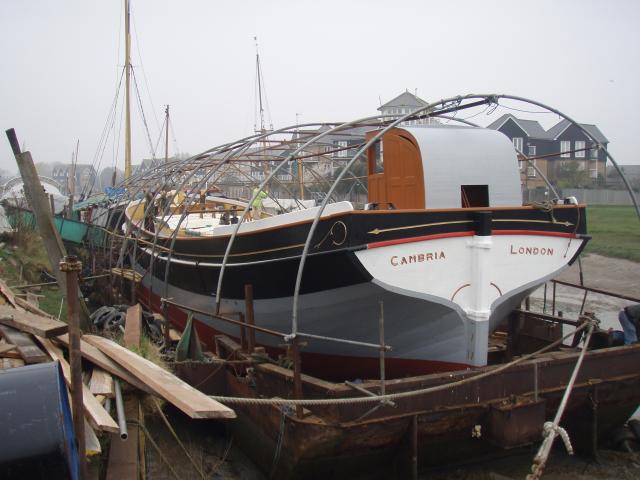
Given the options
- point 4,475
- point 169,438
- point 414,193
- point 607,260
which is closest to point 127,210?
point 169,438

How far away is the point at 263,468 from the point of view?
24.6ft

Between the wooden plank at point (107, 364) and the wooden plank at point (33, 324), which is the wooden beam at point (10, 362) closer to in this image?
the wooden plank at point (33, 324)

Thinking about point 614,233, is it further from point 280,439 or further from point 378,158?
point 280,439

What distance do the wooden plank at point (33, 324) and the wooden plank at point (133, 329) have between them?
2005 mm

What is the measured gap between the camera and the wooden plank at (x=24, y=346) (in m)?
5.18

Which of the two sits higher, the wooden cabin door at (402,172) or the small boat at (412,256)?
the wooden cabin door at (402,172)

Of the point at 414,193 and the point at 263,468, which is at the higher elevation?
the point at 414,193

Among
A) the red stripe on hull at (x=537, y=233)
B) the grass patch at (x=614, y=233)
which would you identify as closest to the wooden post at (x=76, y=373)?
the red stripe on hull at (x=537, y=233)

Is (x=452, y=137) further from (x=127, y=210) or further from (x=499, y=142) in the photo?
(x=127, y=210)

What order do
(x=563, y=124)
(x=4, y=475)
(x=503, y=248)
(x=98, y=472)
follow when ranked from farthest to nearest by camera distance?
(x=563, y=124), (x=503, y=248), (x=98, y=472), (x=4, y=475)

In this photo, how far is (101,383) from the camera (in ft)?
17.5

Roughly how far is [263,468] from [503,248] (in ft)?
14.0

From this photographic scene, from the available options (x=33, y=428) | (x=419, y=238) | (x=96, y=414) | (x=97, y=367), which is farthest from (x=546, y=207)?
(x=33, y=428)

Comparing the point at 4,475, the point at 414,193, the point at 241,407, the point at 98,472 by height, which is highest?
the point at 414,193
